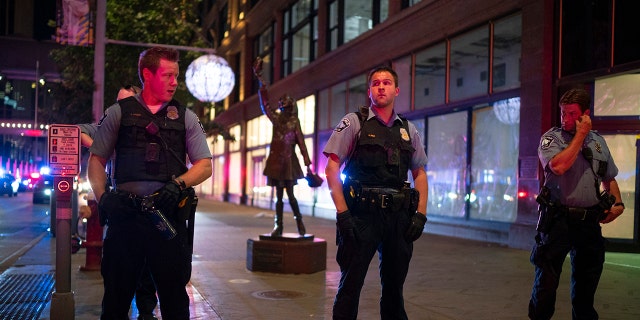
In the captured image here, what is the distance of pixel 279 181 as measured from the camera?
9289mm

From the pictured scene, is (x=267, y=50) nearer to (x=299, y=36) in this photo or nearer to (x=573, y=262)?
(x=299, y=36)

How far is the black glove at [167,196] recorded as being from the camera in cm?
355

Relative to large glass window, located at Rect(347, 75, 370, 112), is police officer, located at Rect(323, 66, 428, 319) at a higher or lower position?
lower

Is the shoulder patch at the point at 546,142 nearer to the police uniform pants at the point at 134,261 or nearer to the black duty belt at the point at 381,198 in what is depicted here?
the black duty belt at the point at 381,198

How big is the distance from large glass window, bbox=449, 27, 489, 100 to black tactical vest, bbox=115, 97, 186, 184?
11806 mm

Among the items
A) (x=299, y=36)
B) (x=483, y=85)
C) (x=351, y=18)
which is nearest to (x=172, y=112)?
(x=483, y=85)

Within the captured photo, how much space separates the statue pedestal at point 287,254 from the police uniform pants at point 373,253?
4.48 meters

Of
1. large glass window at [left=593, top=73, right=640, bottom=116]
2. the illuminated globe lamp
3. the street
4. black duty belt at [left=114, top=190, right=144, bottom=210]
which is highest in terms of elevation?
the illuminated globe lamp

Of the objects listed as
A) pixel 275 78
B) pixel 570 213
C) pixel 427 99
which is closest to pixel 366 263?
pixel 570 213

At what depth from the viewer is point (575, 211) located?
479cm

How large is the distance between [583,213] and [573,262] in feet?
1.48

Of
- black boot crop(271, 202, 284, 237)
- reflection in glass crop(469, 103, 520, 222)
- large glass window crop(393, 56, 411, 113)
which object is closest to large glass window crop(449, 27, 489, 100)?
reflection in glass crop(469, 103, 520, 222)

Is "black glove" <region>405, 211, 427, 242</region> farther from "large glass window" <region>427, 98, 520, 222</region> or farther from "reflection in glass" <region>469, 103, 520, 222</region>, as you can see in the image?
"large glass window" <region>427, 98, 520, 222</region>

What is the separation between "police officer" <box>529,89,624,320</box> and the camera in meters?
4.84
